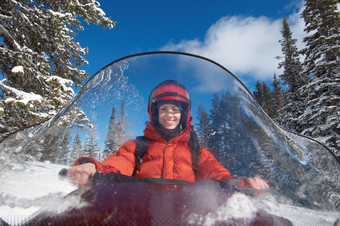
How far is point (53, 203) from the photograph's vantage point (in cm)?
77

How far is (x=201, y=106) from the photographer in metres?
1.17

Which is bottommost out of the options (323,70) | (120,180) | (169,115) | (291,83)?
(120,180)

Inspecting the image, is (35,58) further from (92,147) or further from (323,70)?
(323,70)

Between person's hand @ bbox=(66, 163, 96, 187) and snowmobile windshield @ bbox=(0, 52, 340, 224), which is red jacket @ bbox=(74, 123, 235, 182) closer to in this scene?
snowmobile windshield @ bbox=(0, 52, 340, 224)

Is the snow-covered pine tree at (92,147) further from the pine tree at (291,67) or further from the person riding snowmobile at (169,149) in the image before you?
the pine tree at (291,67)

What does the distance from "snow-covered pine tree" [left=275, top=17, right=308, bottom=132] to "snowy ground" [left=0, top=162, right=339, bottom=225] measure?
53.4ft

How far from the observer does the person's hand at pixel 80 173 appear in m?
0.88

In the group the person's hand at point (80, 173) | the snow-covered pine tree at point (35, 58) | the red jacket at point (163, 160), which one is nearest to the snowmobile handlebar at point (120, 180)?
the person's hand at point (80, 173)

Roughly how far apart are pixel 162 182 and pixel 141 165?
34cm

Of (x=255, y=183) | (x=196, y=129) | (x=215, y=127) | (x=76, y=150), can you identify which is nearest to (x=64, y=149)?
(x=76, y=150)

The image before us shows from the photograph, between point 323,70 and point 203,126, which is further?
point 323,70

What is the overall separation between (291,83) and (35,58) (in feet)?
56.6

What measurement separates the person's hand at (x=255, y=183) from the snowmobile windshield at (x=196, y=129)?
27mm

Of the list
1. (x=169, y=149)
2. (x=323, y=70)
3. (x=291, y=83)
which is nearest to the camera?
(x=169, y=149)
